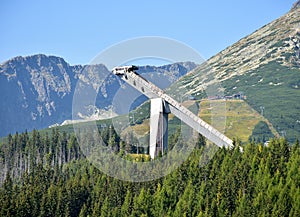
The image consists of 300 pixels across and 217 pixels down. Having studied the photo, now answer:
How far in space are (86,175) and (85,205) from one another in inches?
635

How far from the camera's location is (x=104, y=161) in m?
142

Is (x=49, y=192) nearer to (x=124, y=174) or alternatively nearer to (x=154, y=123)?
(x=124, y=174)

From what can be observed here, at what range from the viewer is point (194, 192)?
95.6 meters

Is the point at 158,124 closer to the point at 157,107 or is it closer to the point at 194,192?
the point at 157,107

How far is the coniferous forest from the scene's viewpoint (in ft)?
285

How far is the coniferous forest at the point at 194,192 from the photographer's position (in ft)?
285

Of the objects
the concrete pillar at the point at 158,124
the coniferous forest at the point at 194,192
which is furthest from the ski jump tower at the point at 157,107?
the coniferous forest at the point at 194,192

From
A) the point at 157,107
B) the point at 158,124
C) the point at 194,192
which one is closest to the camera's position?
the point at 194,192

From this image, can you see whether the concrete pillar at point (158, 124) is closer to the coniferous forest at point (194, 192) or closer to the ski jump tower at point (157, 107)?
the ski jump tower at point (157, 107)

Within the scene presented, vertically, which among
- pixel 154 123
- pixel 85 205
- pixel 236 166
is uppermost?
pixel 154 123

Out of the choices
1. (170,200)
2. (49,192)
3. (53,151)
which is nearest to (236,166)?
(170,200)

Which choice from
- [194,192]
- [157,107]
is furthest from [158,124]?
[194,192]

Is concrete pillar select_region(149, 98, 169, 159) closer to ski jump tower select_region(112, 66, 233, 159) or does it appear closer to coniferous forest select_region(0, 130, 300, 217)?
ski jump tower select_region(112, 66, 233, 159)

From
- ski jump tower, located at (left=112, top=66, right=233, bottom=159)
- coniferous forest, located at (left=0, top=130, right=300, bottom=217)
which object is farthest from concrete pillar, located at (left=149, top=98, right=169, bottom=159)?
coniferous forest, located at (left=0, top=130, right=300, bottom=217)
